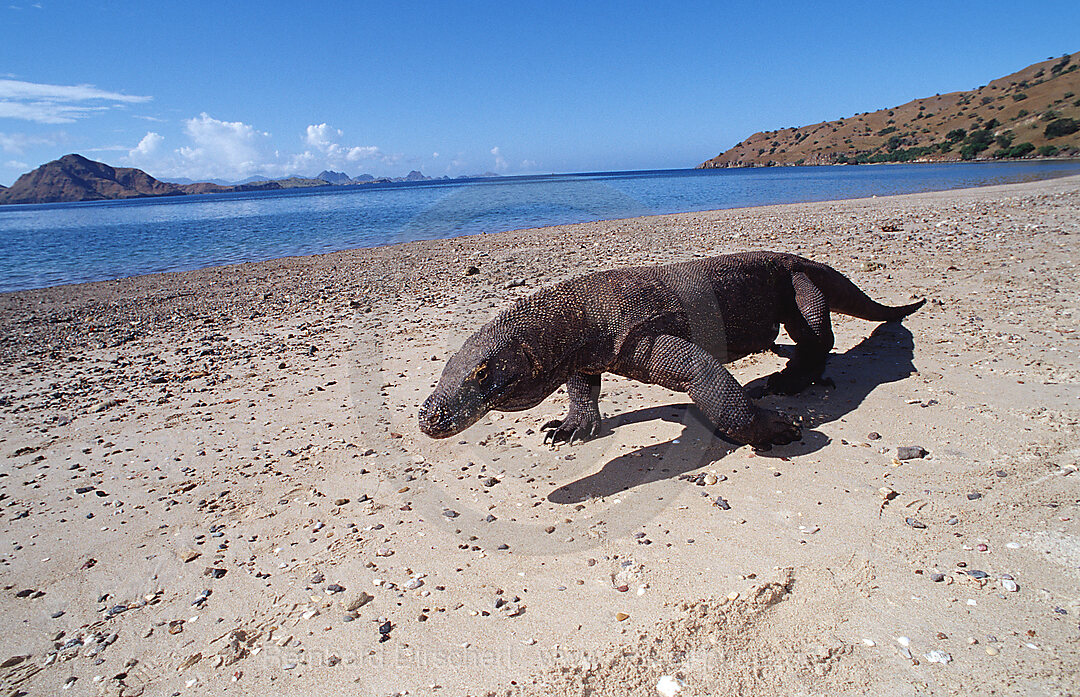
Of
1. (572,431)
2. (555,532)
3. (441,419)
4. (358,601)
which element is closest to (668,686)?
(555,532)

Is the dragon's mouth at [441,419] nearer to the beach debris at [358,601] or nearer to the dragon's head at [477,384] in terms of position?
the dragon's head at [477,384]

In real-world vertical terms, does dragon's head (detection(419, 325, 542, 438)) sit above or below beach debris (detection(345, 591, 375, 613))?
above

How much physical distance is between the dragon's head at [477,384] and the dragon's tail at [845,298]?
3503mm

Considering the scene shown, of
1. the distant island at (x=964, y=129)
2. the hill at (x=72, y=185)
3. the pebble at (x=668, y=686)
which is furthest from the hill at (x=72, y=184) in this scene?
the pebble at (x=668, y=686)

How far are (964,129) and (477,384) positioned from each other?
105019mm

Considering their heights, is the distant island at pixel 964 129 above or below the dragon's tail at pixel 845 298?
above

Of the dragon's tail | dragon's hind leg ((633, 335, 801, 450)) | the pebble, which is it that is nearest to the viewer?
the pebble

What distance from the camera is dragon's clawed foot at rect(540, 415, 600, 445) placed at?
5.30 m

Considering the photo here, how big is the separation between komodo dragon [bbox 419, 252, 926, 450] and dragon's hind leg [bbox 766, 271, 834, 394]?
0.04 feet

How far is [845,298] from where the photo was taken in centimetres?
647

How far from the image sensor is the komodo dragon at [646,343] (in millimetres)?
4316

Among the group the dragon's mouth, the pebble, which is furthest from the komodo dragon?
the pebble

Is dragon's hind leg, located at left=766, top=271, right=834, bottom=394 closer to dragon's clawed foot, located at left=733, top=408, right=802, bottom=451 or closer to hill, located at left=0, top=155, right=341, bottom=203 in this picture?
dragon's clawed foot, located at left=733, top=408, right=802, bottom=451

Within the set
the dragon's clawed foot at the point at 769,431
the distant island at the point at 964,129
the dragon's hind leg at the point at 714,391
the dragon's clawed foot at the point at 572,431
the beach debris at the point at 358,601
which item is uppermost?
the distant island at the point at 964,129
